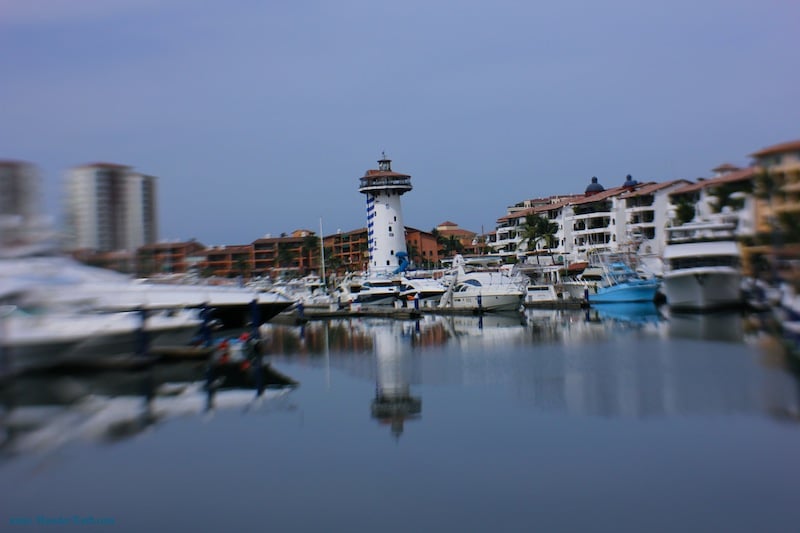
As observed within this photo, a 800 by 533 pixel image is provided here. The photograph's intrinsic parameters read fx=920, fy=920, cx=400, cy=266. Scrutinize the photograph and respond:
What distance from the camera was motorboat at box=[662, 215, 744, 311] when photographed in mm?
46125

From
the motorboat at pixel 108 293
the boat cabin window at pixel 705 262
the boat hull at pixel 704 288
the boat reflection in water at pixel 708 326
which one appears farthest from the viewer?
the boat hull at pixel 704 288

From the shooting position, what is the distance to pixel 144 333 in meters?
31.6

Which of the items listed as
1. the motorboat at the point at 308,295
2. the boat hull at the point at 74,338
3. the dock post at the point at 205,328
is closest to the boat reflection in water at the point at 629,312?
the motorboat at the point at 308,295

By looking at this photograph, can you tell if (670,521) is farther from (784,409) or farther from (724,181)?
(724,181)

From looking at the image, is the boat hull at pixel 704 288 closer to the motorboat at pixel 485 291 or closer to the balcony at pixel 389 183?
the motorboat at pixel 485 291

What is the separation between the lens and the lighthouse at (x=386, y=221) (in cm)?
8081

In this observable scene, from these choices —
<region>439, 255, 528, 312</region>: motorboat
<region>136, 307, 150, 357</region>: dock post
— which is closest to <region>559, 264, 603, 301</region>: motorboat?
<region>439, 255, 528, 312</region>: motorboat

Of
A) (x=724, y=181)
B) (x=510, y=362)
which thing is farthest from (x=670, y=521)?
(x=724, y=181)

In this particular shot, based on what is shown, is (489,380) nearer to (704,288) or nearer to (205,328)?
(205,328)

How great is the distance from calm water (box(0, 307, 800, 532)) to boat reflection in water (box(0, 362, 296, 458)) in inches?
4.2

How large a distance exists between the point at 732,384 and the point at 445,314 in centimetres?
3658

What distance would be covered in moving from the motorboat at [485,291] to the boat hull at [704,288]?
1040 centimetres

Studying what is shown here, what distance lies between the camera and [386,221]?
269ft

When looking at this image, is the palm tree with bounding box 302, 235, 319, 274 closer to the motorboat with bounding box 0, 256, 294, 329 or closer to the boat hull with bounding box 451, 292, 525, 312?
the boat hull with bounding box 451, 292, 525, 312
